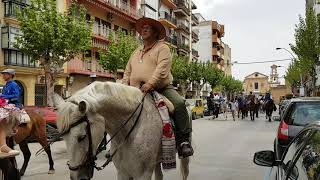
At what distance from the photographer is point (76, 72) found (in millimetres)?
40344

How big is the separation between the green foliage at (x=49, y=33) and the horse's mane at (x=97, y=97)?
21954mm

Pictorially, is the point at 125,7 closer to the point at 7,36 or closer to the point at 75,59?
the point at 75,59

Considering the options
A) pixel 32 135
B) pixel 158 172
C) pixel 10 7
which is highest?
pixel 10 7

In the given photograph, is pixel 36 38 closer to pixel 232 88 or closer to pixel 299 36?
pixel 299 36

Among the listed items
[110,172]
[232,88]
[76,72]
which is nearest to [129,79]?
[110,172]

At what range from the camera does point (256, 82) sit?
162125 millimetres

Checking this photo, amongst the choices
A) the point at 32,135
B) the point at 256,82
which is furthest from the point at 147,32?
the point at 256,82

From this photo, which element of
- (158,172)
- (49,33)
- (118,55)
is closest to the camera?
(158,172)

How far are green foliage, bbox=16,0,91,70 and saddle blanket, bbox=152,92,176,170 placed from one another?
2183cm

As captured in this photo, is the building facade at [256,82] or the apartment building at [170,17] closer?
the apartment building at [170,17]

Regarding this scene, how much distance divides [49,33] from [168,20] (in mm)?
40890

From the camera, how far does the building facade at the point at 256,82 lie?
160 meters

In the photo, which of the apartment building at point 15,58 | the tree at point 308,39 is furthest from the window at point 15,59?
the tree at point 308,39

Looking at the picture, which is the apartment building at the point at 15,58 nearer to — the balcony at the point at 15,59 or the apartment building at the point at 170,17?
the balcony at the point at 15,59
